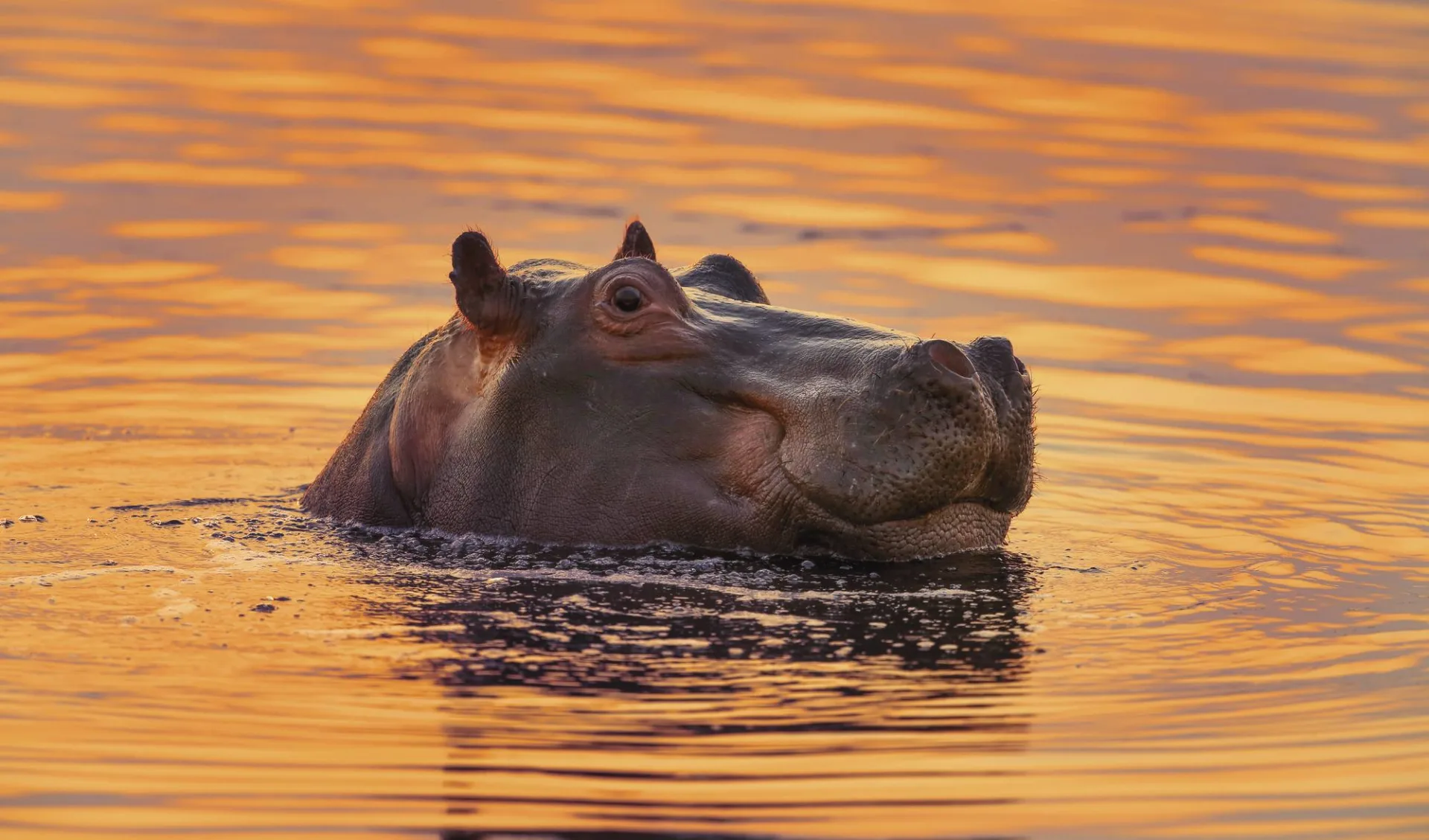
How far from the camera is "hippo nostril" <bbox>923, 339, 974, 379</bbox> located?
8.90 metres

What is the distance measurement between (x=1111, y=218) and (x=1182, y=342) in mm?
3634

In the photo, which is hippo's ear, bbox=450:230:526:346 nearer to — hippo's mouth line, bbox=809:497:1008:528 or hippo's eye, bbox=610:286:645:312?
hippo's eye, bbox=610:286:645:312

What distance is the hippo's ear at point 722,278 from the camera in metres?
10.2

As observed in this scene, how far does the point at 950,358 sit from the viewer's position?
891 cm

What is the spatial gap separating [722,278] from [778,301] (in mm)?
5891

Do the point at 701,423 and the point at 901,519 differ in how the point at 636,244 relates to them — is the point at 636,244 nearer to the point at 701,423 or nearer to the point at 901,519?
the point at 701,423

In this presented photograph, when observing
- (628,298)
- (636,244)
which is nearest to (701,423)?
(628,298)

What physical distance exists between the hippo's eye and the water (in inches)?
38.0

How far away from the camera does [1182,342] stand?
1638 cm

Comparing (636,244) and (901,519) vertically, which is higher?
(636,244)

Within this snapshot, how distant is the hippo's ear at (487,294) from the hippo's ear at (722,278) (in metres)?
0.87

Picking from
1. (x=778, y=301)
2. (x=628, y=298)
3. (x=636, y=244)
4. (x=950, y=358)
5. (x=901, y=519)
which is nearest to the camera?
(x=950, y=358)

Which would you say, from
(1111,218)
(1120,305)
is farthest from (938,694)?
(1111,218)

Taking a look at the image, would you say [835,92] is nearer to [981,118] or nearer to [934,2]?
[981,118]
